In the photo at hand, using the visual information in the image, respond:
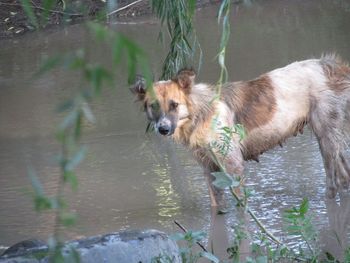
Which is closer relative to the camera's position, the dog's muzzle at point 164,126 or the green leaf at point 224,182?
the green leaf at point 224,182

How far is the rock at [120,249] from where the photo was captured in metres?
4.59

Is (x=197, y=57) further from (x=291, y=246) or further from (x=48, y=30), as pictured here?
(x=291, y=246)

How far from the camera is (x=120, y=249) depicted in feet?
15.5

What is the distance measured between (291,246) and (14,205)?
102 inches

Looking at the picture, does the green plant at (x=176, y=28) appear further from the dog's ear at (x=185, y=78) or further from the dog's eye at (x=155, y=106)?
the dog's eye at (x=155, y=106)

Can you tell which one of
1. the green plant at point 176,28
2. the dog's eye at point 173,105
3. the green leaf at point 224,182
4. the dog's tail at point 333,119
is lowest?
the dog's tail at point 333,119

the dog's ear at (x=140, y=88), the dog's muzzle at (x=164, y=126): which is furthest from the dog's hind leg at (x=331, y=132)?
the dog's ear at (x=140, y=88)

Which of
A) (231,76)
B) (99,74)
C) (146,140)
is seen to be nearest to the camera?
(99,74)

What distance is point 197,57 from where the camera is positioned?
42.1ft

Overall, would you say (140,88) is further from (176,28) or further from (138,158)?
(138,158)

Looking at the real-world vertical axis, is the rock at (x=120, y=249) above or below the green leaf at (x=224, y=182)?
below

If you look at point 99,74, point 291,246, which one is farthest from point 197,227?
point 99,74

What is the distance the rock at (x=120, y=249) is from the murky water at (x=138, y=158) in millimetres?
739

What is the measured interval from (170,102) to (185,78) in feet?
0.75
